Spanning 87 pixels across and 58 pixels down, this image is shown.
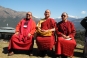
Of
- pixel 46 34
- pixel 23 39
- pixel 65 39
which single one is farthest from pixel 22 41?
pixel 65 39

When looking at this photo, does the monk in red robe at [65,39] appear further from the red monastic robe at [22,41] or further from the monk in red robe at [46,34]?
the red monastic robe at [22,41]

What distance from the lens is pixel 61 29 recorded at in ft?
24.2

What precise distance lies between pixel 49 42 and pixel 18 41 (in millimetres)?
1259

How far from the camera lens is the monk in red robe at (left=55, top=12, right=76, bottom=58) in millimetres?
6863

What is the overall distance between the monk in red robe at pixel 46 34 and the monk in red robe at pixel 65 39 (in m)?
0.29

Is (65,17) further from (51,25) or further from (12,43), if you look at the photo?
(12,43)

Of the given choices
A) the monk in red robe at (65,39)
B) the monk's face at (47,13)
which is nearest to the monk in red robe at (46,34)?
the monk's face at (47,13)

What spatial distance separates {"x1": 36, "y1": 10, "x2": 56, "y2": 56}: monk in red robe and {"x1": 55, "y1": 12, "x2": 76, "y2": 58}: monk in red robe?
0.94 feet

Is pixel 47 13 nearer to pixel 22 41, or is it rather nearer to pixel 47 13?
pixel 47 13

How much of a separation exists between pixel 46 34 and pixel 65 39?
769 millimetres

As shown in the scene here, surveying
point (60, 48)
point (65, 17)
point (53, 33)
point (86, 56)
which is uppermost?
point (65, 17)

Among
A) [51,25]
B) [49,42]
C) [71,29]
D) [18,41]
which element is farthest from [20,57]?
[71,29]

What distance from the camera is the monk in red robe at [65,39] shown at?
22.5 ft

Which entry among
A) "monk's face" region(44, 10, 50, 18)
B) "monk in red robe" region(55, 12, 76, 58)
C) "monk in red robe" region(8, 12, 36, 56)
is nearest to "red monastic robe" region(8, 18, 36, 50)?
"monk in red robe" region(8, 12, 36, 56)
